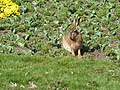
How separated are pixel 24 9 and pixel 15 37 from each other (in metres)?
3.15

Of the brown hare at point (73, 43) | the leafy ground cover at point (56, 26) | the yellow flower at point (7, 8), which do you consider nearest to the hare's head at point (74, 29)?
the brown hare at point (73, 43)

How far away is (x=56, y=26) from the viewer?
20.9m

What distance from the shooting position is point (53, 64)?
15.6 metres

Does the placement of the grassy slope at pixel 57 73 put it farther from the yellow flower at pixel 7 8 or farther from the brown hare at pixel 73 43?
the yellow flower at pixel 7 8

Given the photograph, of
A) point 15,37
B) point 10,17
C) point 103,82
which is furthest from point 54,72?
point 10,17

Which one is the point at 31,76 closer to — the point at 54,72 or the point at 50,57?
the point at 54,72

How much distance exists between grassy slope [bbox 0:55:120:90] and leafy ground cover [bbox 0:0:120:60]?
1.50 m

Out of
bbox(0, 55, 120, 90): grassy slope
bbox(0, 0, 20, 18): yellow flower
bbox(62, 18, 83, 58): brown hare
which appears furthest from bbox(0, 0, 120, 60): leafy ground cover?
bbox(0, 55, 120, 90): grassy slope

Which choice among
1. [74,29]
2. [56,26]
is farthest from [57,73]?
[56,26]

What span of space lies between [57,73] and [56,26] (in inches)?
264

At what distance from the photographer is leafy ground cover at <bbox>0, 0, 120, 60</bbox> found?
727 inches

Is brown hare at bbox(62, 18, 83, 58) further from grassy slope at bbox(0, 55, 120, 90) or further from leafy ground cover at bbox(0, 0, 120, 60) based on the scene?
grassy slope at bbox(0, 55, 120, 90)

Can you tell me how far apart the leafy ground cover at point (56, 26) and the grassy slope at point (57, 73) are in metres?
1.50

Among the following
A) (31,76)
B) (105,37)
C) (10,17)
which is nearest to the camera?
(31,76)
